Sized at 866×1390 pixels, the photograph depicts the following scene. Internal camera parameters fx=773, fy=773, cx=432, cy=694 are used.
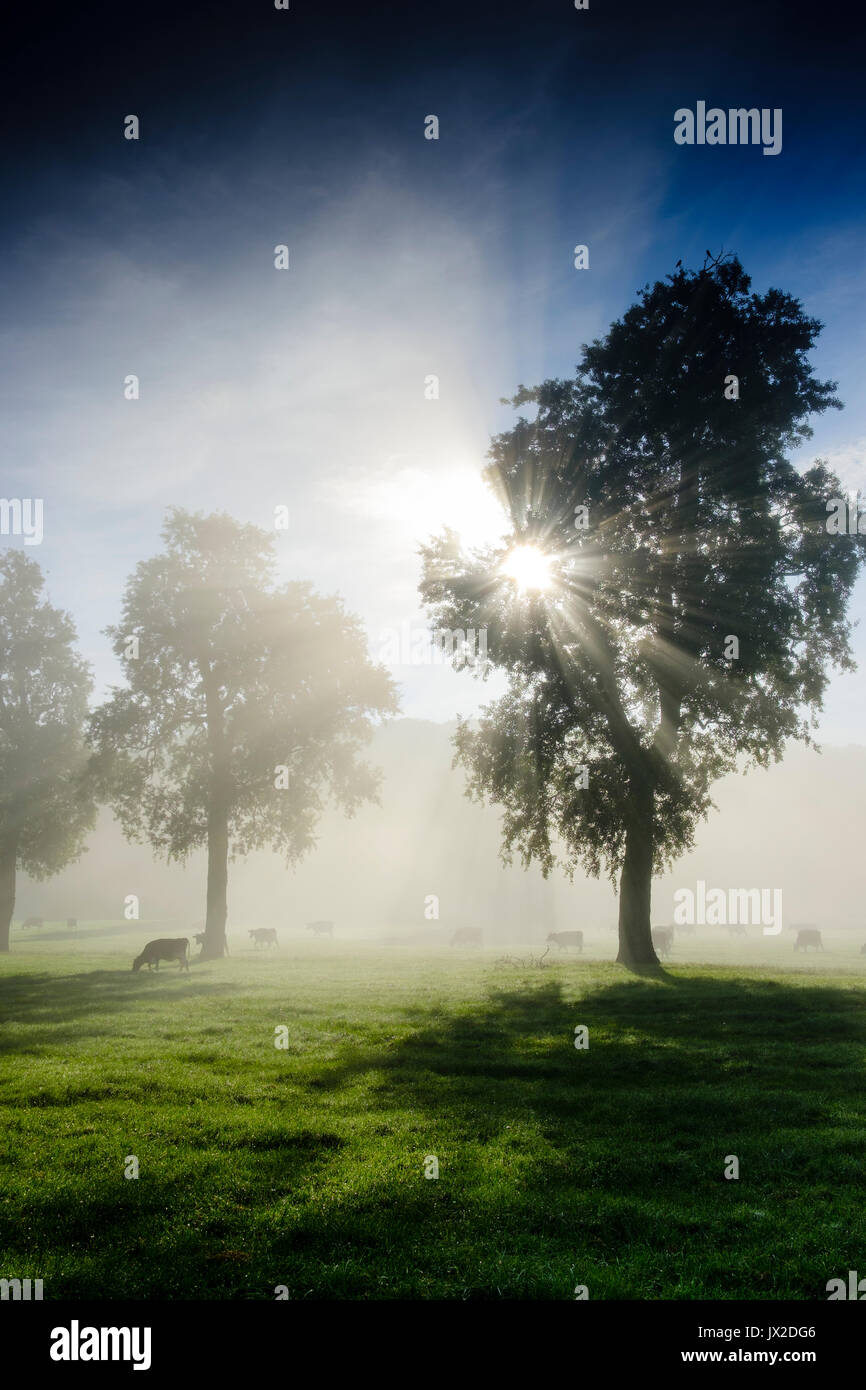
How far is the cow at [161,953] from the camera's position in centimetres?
3114

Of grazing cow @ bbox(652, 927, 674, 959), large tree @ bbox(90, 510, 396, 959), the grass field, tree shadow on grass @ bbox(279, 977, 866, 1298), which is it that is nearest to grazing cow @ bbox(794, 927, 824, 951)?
grazing cow @ bbox(652, 927, 674, 959)

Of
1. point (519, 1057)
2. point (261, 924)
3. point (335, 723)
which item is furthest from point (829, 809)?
point (519, 1057)

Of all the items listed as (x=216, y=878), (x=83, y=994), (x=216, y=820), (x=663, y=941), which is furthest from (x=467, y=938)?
(x=83, y=994)

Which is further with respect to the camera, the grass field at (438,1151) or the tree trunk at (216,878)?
the tree trunk at (216,878)

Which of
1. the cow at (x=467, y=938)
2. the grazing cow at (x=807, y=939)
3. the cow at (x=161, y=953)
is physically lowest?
the cow at (x=467, y=938)

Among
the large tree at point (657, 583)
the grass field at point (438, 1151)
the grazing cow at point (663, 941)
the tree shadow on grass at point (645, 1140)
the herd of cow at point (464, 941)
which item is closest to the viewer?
the grass field at point (438, 1151)

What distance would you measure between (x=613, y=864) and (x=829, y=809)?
527 ft

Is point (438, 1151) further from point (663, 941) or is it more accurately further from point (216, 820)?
point (663, 941)

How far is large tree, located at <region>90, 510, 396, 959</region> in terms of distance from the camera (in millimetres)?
37312

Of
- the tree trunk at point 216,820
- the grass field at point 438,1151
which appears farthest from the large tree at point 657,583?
the tree trunk at point 216,820

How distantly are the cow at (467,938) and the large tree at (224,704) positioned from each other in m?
21.7

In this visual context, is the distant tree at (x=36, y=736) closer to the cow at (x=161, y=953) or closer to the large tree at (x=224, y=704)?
the large tree at (x=224, y=704)

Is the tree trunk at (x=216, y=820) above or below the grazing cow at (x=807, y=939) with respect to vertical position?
above

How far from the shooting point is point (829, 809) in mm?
167500
